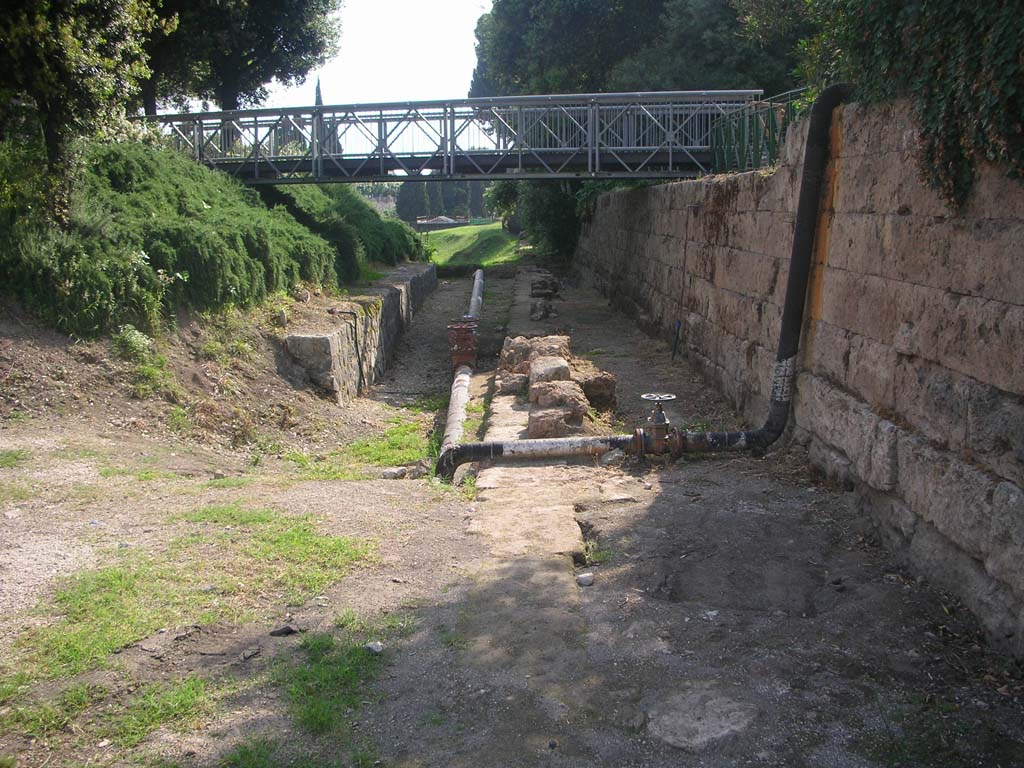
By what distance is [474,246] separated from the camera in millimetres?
48250

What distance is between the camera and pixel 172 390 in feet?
32.3

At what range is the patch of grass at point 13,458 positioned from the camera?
750cm

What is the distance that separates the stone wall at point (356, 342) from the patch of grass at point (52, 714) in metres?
8.27

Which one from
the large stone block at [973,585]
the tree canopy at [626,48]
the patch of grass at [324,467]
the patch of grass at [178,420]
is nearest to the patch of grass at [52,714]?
the large stone block at [973,585]

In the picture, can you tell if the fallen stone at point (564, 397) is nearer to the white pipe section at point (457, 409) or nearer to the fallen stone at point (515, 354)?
the white pipe section at point (457, 409)

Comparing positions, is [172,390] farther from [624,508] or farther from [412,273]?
[412,273]

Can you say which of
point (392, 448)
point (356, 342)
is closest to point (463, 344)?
point (356, 342)

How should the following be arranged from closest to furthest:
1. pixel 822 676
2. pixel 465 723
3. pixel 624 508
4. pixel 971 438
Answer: pixel 465 723
pixel 822 676
pixel 971 438
pixel 624 508

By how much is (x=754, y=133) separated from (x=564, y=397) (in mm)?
5371

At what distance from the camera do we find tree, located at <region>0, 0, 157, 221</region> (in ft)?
32.1

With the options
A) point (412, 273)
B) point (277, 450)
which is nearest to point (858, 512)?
point (277, 450)

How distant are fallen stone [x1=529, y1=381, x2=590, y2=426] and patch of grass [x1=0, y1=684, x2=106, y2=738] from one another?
18.2 feet

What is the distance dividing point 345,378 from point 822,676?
31.5 feet

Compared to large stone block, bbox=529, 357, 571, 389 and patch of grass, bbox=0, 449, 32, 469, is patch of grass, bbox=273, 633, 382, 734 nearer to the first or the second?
patch of grass, bbox=0, 449, 32, 469
